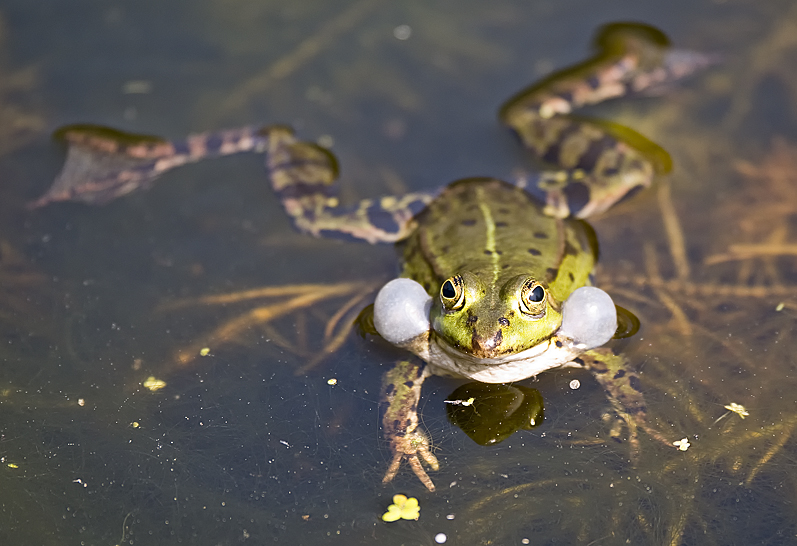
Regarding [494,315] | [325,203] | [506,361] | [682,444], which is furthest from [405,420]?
[325,203]

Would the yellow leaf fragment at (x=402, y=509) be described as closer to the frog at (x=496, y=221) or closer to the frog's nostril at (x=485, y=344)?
the frog at (x=496, y=221)

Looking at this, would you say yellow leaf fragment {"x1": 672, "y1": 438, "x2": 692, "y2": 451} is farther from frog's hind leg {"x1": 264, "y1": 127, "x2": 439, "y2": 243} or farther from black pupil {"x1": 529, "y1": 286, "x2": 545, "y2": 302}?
frog's hind leg {"x1": 264, "y1": 127, "x2": 439, "y2": 243}

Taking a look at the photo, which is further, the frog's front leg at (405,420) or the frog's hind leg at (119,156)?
the frog's hind leg at (119,156)

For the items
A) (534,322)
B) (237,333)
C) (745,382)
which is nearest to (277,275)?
(237,333)

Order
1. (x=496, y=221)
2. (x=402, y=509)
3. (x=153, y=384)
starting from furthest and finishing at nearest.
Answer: (x=496, y=221)
(x=153, y=384)
(x=402, y=509)

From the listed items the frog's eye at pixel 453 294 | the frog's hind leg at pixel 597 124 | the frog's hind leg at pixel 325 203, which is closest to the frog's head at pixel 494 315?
the frog's eye at pixel 453 294

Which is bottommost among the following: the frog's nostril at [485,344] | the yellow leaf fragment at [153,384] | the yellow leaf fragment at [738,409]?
the yellow leaf fragment at [153,384]

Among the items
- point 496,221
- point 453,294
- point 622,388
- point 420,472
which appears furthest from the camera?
point 496,221

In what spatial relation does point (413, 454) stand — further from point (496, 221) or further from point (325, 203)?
point (325, 203)
